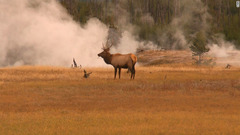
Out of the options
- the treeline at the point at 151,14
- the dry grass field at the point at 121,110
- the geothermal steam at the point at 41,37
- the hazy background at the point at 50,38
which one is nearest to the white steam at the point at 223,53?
the hazy background at the point at 50,38

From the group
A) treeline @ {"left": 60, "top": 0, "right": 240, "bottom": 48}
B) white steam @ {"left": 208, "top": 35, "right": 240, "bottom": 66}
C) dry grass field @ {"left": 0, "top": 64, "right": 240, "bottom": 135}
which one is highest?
treeline @ {"left": 60, "top": 0, "right": 240, "bottom": 48}

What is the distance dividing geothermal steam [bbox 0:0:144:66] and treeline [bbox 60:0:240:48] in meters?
27.0

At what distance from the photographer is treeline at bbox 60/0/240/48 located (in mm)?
97500

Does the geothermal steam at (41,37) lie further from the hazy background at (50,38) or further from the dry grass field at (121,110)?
the dry grass field at (121,110)

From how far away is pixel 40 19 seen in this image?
2445 inches

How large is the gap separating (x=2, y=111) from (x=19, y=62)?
45982mm

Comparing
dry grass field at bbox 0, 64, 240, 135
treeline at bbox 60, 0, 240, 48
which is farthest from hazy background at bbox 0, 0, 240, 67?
dry grass field at bbox 0, 64, 240, 135

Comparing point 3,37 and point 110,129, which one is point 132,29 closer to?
point 3,37

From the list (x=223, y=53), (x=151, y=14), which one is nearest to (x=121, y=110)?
(x=223, y=53)

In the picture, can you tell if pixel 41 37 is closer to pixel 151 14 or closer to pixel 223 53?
pixel 223 53

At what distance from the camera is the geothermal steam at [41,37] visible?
59844 millimetres

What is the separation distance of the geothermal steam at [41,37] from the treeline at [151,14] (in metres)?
27.0

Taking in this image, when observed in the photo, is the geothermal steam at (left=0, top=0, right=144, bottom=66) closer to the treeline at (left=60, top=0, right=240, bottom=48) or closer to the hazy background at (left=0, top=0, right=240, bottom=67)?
the hazy background at (left=0, top=0, right=240, bottom=67)

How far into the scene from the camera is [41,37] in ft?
203
